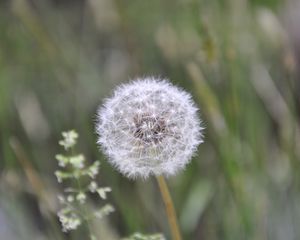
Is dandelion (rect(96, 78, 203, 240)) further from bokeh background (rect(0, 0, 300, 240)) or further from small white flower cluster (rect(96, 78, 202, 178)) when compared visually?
bokeh background (rect(0, 0, 300, 240))

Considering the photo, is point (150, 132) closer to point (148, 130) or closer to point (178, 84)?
point (148, 130)

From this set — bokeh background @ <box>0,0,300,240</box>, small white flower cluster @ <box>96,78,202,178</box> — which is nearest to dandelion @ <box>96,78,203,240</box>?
small white flower cluster @ <box>96,78,202,178</box>

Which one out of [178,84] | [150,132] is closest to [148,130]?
[150,132]

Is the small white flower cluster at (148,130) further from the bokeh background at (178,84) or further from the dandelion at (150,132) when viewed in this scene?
the bokeh background at (178,84)

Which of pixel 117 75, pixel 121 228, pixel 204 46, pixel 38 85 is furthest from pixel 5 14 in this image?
pixel 204 46

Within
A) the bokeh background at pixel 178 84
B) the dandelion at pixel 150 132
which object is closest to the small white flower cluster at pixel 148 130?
the dandelion at pixel 150 132

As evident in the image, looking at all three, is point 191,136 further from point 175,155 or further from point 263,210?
point 263,210
